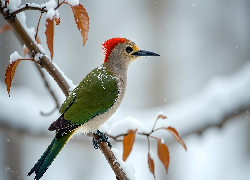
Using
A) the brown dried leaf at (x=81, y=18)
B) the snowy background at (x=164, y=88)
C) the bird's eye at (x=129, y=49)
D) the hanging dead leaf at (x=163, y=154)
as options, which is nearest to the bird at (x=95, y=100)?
the bird's eye at (x=129, y=49)

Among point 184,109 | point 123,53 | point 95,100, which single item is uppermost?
point 184,109

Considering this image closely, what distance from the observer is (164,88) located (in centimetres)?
555

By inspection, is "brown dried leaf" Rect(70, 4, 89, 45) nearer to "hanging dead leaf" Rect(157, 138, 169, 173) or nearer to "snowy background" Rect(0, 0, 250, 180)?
"hanging dead leaf" Rect(157, 138, 169, 173)

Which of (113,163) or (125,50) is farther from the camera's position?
(125,50)

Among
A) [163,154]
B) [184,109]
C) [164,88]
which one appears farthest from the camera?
[164,88]

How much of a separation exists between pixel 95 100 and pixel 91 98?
0.03 metres

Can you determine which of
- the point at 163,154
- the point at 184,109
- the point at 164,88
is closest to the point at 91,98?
the point at 163,154

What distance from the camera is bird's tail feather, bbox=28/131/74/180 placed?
53.8 inches

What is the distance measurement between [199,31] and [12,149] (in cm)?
450

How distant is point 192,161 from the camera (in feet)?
16.1

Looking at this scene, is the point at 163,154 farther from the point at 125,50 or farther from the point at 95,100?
the point at 125,50

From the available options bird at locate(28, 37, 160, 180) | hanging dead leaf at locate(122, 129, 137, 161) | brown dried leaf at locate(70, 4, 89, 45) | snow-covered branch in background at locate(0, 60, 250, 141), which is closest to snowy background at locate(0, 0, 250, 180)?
snow-covered branch in background at locate(0, 60, 250, 141)

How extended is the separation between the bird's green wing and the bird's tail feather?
12 cm

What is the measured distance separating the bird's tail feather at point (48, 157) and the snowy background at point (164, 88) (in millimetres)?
1320
